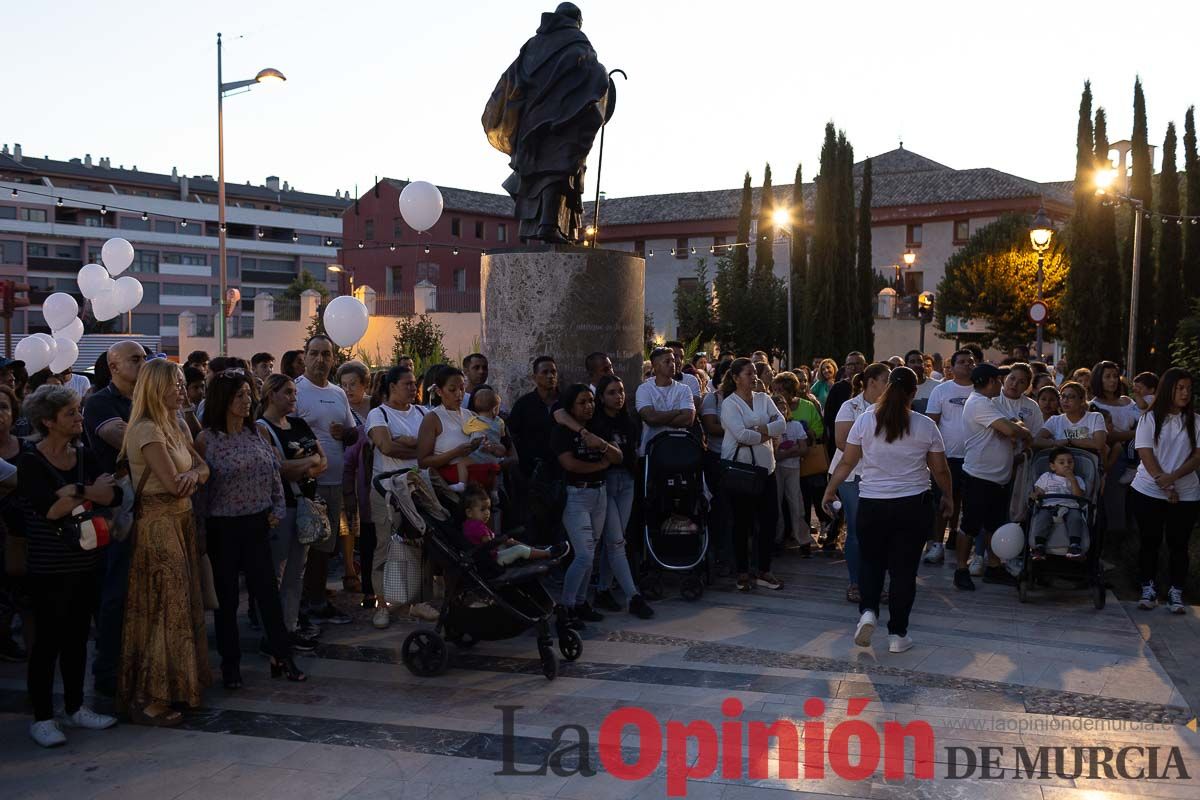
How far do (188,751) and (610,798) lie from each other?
1.99 meters

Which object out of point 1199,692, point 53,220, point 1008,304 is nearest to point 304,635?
point 1199,692

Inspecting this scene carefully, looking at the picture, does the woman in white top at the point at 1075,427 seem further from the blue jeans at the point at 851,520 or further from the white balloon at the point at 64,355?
the white balloon at the point at 64,355

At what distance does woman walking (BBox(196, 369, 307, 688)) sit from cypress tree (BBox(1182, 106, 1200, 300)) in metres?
31.8

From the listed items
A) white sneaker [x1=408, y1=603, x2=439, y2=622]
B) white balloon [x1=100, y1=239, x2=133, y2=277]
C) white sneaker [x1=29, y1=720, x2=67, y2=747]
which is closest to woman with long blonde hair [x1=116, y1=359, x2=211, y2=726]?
white sneaker [x1=29, y1=720, x2=67, y2=747]

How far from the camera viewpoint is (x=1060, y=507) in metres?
8.03

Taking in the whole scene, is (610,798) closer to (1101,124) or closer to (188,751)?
(188,751)

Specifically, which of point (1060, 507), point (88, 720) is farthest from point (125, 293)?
point (1060, 507)

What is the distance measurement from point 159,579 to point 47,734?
83cm

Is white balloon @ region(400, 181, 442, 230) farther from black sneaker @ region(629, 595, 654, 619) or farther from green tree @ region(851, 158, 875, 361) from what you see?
green tree @ region(851, 158, 875, 361)

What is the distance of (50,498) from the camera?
5.07 meters

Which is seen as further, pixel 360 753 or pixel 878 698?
pixel 878 698

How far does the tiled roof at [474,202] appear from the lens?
62.8 m

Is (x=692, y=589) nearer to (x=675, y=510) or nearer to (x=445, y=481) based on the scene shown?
(x=675, y=510)

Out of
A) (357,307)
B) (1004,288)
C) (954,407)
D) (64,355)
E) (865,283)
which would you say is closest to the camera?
(954,407)
